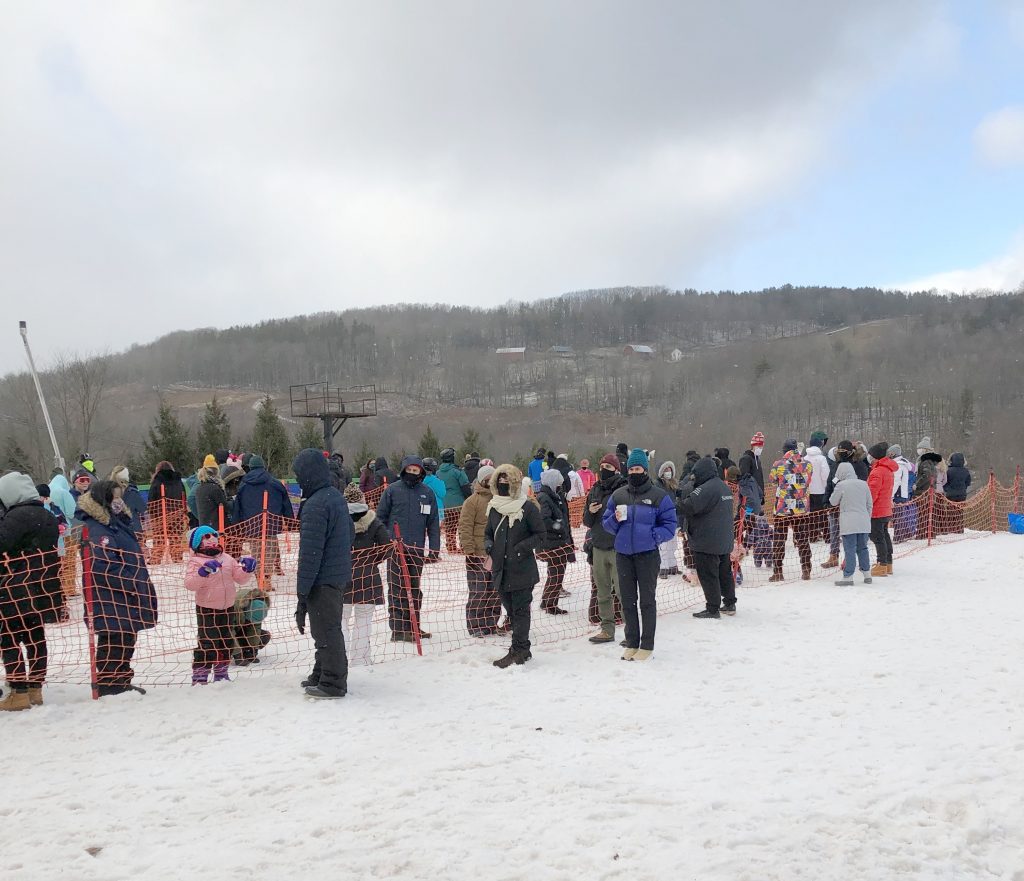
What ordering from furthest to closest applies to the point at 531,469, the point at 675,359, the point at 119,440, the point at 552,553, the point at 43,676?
the point at 675,359 < the point at 119,440 < the point at 531,469 < the point at 552,553 < the point at 43,676

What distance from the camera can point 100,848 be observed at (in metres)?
3.81

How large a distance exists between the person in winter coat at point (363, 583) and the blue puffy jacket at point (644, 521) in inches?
83.0

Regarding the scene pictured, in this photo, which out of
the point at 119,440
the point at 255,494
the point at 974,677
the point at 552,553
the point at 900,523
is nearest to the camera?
the point at 974,677

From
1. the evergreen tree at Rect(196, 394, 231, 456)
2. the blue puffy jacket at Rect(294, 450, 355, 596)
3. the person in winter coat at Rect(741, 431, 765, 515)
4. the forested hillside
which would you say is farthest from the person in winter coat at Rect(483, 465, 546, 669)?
the forested hillside

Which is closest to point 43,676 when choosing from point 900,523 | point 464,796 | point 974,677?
point 464,796

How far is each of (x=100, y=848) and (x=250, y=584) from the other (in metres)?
3.01

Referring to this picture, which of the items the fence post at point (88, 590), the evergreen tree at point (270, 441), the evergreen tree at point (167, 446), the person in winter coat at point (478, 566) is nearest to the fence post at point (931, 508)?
the person in winter coat at point (478, 566)

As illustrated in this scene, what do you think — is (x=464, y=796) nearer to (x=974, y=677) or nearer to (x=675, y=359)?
(x=974, y=677)

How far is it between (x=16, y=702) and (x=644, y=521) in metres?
5.02

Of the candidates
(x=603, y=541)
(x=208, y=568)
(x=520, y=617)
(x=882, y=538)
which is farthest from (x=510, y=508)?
(x=882, y=538)

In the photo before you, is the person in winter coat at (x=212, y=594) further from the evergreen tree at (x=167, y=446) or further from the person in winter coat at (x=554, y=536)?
the evergreen tree at (x=167, y=446)

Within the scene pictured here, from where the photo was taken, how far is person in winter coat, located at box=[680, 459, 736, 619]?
8.67 meters

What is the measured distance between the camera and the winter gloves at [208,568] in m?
6.19

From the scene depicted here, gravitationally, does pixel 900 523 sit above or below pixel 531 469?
below
